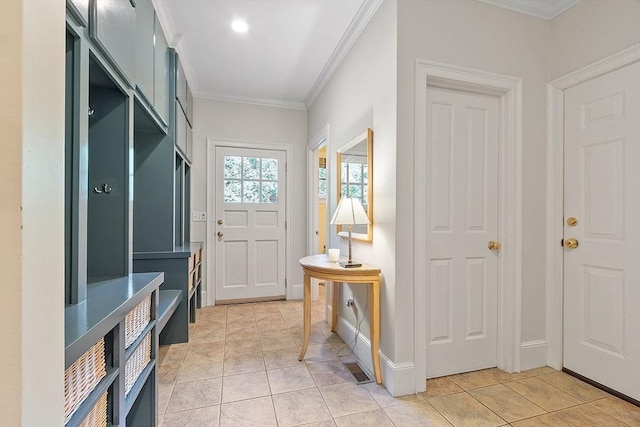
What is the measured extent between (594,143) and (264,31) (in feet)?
8.32

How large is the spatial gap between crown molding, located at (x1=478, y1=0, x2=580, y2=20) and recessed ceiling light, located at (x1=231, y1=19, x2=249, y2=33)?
1.74 m

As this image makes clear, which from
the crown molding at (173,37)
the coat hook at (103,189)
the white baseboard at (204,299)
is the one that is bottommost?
the white baseboard at (204,299)

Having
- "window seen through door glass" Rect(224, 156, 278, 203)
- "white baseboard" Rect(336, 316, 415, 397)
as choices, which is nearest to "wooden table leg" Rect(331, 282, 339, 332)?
"white baseboard" Rect(336, 316, 415, 397)

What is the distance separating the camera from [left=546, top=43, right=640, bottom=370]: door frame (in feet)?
6.86

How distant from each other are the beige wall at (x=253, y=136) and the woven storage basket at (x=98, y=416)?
2.68 m

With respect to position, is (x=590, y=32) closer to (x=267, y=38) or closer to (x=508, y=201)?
(x=508, y=201)

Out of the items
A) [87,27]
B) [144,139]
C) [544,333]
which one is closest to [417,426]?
[544,333]

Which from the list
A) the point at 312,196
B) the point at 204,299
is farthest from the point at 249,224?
the point at 204,299

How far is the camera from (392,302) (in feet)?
5.93

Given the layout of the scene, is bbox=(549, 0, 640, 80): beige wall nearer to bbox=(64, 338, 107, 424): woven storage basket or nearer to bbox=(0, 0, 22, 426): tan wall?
bbox=(0, 0, 22, 426): tan wall

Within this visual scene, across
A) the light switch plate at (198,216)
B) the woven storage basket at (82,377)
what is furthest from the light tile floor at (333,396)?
the light switch plate at (198,216)

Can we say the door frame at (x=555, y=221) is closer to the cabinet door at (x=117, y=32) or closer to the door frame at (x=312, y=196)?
the door frame at (x=312, y=196)

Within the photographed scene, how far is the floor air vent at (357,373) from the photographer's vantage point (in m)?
1.92

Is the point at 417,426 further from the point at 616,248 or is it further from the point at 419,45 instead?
the point at 419,45
